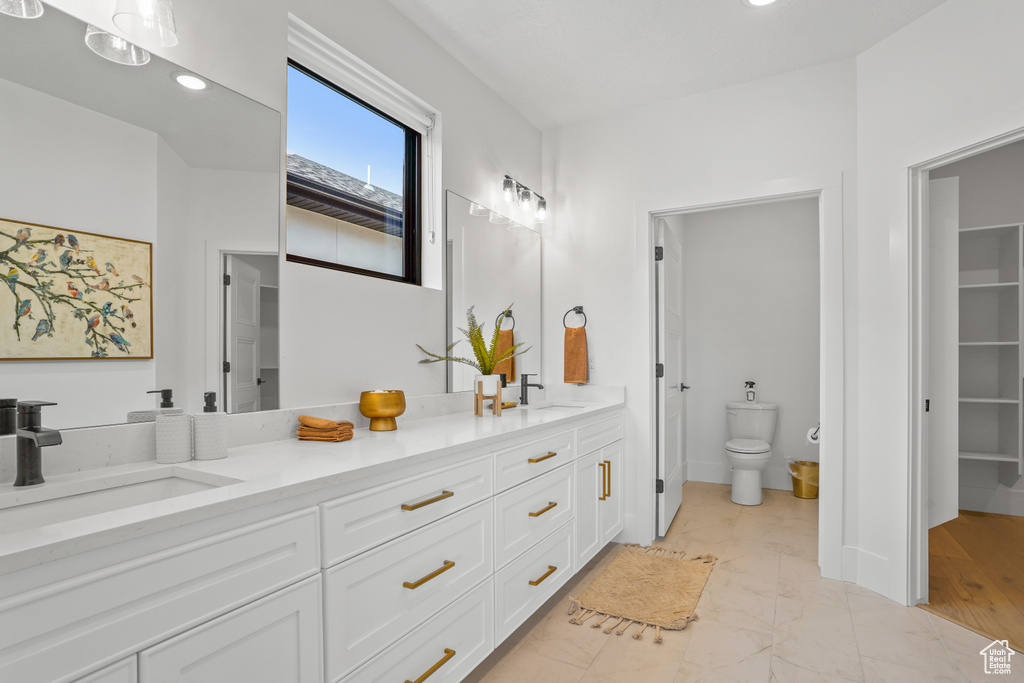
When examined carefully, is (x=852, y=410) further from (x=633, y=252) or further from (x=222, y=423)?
(x=222, y=423)

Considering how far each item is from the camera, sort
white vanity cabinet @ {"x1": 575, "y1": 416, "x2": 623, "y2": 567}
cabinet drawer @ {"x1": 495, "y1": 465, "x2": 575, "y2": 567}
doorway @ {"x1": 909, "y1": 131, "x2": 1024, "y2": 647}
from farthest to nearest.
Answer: white vanity cabinet @ {"x1": 575, "y1": 416, "x2": 623, "y2": 567}, doorway @ {"x1": 909, "y1": 131, "x2": 1024, "y2": 647}, cabinet drawer @ {"x1": 495, "y1": 465, "x2": 575, "y2": 567}

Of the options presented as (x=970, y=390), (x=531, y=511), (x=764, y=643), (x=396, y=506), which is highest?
(x=970, y=390)

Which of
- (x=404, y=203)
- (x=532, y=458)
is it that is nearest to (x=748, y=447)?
(x=532, y=458)

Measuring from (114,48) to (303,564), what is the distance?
1.32 meters

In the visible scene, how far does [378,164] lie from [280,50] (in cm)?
61

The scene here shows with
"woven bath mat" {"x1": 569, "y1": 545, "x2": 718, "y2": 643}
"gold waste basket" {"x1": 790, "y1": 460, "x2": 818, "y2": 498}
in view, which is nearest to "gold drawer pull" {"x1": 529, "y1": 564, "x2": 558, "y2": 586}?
"woven bath mat" {"x1": 569, "y1": 545, "x2": 718, "y2": 643}

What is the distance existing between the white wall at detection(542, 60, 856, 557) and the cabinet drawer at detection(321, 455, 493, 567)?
1639 mm

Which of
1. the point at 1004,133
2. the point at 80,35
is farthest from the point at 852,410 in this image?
the point at 80,35

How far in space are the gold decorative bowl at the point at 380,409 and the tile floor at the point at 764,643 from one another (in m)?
0.91

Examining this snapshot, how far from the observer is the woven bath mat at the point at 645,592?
231 centimetres

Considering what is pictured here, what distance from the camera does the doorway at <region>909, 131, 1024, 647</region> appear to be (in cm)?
247

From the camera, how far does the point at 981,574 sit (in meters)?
2.73

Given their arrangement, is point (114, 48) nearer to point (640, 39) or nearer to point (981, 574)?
point (640, 39)

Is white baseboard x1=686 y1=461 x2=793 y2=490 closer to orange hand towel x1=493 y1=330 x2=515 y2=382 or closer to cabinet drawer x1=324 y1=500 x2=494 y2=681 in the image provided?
orange hand towel x1=493 y1=330 x2=515 y2=382
